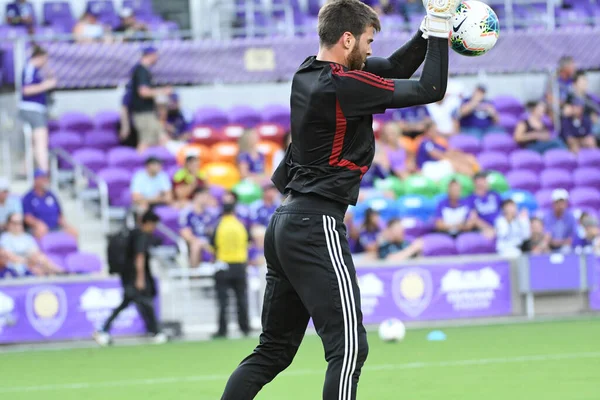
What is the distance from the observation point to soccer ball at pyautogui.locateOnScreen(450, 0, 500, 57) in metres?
5.66

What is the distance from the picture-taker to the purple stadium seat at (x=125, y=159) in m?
17.3

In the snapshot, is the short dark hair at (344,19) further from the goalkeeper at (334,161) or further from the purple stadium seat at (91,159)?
the purple stadium seat at (91,159)

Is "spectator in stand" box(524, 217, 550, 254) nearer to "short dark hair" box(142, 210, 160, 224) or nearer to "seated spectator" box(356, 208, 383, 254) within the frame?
"seated spectator" box(356, 208, 383, 254)

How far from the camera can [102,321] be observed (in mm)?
14336

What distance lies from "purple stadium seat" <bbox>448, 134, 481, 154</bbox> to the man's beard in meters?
13.5

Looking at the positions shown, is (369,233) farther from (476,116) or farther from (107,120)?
(107,120)

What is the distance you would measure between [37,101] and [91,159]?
1320 mm

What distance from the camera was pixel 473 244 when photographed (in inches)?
626

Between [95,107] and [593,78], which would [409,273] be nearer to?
[95,107]

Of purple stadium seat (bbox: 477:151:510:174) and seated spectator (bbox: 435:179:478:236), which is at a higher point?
purple stadium seat (bbox: 477:151:510:174)

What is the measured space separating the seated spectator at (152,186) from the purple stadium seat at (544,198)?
6.10 m

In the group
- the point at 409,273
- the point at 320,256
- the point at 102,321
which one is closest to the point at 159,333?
the point at 102,321

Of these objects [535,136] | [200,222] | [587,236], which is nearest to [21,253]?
[200,222]

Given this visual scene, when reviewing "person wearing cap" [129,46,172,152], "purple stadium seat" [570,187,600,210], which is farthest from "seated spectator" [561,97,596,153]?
"person wearing cap" [129,46,172,152]
